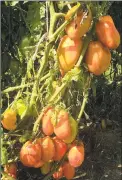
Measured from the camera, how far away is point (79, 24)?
104 cm

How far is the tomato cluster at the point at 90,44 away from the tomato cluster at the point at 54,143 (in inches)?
6.4

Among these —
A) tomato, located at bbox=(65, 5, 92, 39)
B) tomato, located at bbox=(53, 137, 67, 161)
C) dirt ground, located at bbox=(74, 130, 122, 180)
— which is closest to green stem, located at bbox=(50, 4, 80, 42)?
tomato, located at bbox=(65, 5, 92, 39)

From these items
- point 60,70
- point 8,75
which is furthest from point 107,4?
point 8,75

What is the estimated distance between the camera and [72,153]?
1.33 meters

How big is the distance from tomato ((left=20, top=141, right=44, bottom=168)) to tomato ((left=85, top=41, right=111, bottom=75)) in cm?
31

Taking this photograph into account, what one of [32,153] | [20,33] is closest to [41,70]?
[32,153]

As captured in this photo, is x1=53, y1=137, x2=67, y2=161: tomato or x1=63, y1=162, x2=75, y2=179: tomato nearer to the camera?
x1=53, y1=137, x2=67, y2=161: tomato

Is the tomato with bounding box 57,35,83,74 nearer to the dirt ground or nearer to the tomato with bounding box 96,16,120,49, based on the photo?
the tomato with bounding box 96,16,120,49

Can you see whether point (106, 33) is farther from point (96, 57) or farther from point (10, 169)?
point (10, 169)

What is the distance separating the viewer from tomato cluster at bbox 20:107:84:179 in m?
1.21

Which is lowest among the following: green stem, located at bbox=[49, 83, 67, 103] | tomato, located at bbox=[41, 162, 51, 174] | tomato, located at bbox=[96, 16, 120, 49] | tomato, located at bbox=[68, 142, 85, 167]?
tomato, located at bbox=[41, 162, 51, 174]

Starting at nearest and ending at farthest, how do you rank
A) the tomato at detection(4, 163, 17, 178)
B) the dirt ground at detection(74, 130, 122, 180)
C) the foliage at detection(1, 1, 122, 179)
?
the foliage at detection(1, 1, 122, 179) → the tomato at detection(4, 163, 17, 178) → the dirt ground at detection(74, 130, 122, 180)

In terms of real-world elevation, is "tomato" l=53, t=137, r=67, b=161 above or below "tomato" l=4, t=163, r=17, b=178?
above

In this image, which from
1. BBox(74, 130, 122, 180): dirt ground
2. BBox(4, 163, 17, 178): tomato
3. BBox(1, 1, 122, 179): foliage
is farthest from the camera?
BBox(74, 130, 122, 180): dirt ground
